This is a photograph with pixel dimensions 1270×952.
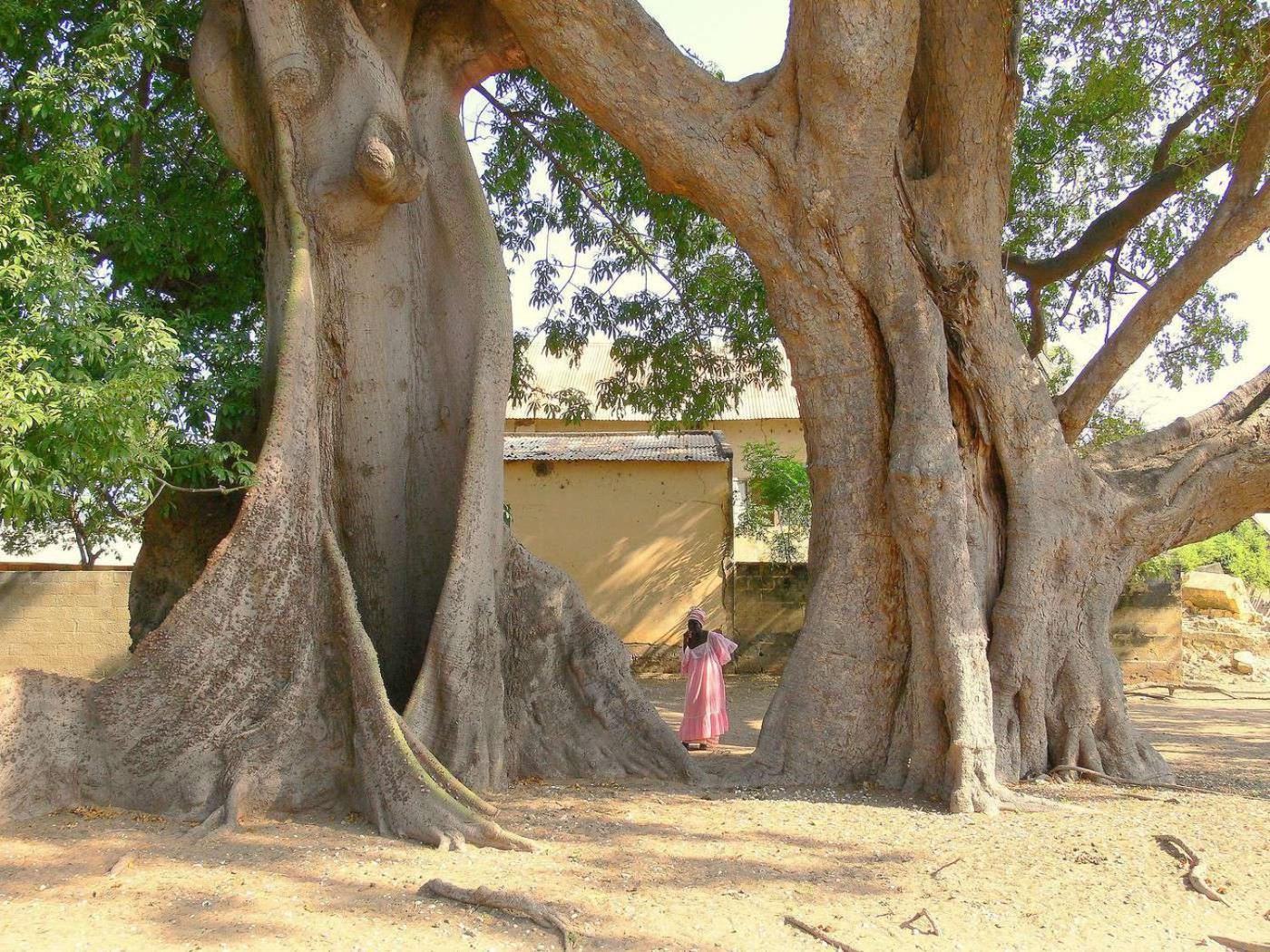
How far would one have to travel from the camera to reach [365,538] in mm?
6422

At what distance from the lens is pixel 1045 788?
20.6 ft

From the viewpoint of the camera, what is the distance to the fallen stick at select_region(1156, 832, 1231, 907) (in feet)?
14.7

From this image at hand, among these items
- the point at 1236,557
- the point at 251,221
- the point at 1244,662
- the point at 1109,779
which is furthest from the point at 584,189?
the point at 1236,557

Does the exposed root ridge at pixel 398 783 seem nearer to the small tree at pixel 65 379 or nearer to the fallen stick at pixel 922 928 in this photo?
the small tree at pixel 65 379

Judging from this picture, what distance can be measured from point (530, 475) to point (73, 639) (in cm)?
652

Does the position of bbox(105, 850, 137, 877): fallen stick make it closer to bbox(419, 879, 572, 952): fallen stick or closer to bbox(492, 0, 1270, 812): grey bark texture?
bbox(419, 879, 572, 952): fallen stick

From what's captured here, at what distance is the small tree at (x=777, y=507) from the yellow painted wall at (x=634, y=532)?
1398mm

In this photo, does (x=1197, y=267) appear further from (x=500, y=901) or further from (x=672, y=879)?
(x=500, y=901)

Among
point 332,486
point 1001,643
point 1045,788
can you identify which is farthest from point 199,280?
point 1045,788

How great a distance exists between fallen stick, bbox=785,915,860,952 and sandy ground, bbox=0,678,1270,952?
0.04 m

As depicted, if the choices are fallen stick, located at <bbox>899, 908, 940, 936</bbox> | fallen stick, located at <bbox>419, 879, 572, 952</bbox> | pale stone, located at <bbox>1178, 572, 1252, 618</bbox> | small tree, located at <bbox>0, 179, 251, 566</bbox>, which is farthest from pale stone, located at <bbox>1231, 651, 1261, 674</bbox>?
small tree, located at <bbox>0, 179, 251, 566</bbox>

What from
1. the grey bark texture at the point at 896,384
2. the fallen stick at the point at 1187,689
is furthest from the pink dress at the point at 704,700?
the fallen stick at the point at 1187,689

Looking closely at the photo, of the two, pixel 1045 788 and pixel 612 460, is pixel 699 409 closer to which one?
pixel 612 460

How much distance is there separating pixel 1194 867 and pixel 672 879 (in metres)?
2.26
